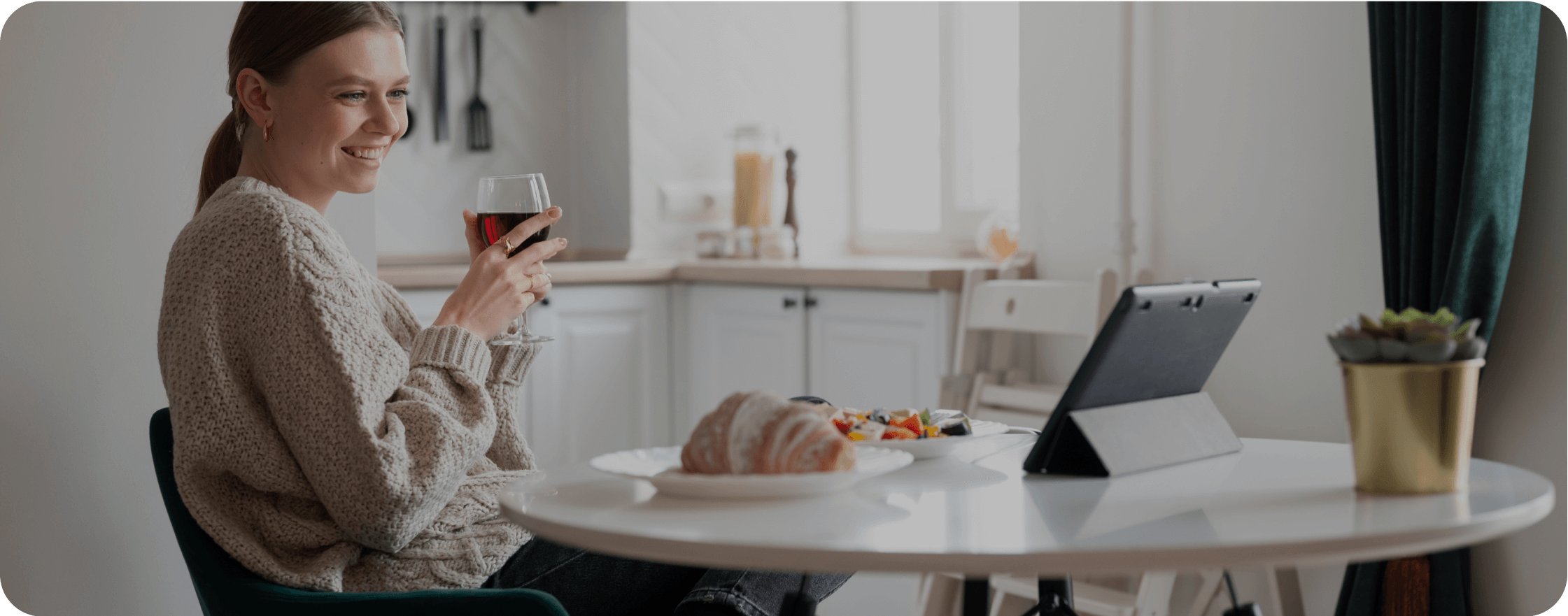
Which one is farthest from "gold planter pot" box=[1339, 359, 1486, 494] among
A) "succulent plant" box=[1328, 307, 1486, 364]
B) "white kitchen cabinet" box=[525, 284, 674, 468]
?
"white kitchen cabinet" box=[525, 284, 674, 468]

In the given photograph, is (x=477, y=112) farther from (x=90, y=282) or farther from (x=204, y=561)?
(x=204, y=561)

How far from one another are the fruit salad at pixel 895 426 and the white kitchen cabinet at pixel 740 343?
1.67 meters

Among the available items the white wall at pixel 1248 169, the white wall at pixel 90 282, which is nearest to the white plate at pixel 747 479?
the white wall at pixel 90 282

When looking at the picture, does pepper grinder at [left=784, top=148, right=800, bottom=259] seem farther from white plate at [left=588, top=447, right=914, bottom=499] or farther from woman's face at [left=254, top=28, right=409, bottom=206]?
white plate at [left=588, top=447, right=914, bottom=499]

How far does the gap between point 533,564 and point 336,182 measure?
0.50 meters

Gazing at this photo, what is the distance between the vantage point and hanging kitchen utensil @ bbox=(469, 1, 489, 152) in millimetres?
3475

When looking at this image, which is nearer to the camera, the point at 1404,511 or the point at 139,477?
the point at 1404,511

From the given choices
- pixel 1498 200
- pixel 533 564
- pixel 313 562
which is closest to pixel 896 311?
pixel 1498 200

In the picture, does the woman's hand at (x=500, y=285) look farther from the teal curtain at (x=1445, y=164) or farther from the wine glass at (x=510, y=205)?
the teal curtain at (x=1445, y=164)

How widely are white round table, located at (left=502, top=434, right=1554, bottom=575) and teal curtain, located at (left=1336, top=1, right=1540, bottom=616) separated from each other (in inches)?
33.9

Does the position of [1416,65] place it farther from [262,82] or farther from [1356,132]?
[262,82]

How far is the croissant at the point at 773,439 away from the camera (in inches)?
37.2

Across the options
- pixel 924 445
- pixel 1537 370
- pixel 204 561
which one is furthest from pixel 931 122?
pixel 204 561

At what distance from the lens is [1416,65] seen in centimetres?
188
